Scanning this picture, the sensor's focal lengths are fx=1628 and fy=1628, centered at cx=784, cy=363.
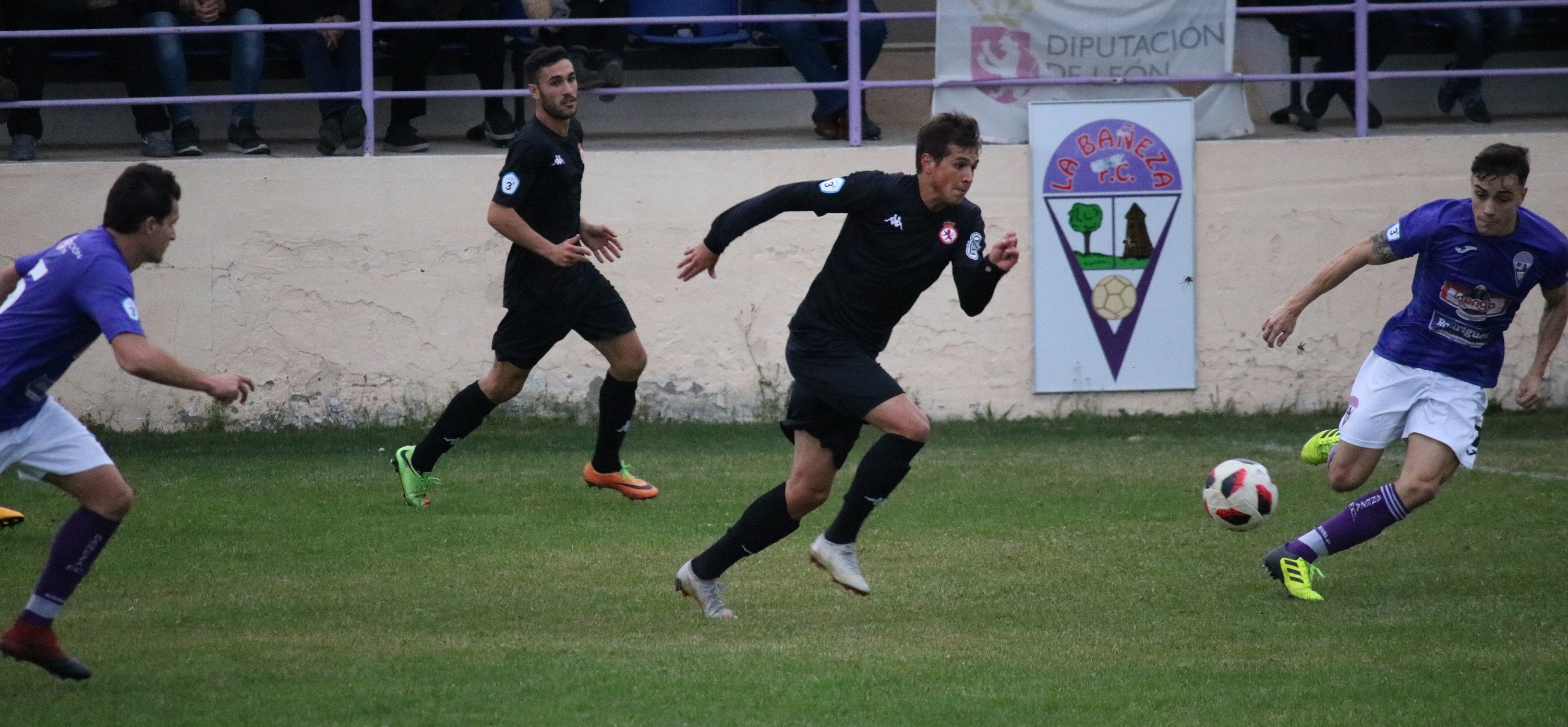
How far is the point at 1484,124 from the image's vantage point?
13.2m

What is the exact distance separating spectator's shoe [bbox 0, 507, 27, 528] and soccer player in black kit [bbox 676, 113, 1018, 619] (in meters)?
3.85

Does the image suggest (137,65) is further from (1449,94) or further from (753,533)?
(1449,94)

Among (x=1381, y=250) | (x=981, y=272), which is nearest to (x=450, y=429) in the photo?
(x=981, y=272)

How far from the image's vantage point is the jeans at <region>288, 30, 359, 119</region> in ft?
39.7

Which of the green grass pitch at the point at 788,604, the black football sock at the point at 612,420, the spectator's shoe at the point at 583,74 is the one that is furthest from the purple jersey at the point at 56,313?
the spectator's shoe at the point at 583,74

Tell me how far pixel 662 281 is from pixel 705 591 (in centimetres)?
582

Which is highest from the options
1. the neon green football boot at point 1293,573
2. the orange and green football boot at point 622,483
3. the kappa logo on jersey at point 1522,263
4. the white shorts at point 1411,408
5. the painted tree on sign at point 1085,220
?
the kappa logo on jersey at point 1522,263

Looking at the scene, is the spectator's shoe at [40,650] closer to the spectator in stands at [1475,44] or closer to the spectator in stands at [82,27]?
the spectator in stands at [82,27]

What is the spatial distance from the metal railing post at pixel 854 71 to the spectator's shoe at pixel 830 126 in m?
0.78

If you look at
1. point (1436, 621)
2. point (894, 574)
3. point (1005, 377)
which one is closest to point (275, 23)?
point (1005, 377)

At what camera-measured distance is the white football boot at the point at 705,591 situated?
620 cm

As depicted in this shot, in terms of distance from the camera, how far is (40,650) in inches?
205

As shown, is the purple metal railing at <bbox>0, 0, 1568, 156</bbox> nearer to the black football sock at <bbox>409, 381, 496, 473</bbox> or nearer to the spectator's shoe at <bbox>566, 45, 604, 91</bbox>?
the spectator's shoe at <bbox>566, 45, 604, 91</bbox>

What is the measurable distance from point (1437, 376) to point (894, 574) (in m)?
2.40
